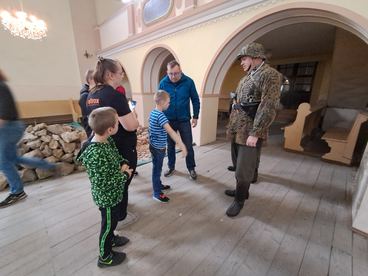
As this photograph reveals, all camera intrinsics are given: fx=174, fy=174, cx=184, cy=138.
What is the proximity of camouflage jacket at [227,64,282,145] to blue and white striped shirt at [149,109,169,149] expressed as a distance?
67 centimetres

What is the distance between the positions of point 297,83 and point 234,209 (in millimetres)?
7768

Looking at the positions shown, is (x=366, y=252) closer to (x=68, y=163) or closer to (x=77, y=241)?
(x=77, y=241)

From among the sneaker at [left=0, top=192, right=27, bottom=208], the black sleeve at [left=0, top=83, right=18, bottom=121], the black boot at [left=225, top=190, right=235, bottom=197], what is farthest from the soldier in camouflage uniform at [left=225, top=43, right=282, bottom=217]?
the sneaker at [left=0, top=192, right=27, bottom=208]

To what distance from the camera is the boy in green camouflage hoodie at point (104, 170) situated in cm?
96

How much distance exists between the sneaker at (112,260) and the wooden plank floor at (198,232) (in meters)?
0.03

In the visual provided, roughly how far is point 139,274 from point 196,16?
3941 millimetres

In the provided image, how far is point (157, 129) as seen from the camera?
161 centimetres

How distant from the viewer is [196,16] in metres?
3.35

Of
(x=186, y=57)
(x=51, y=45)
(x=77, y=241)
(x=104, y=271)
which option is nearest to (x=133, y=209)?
(x=77, y=241)

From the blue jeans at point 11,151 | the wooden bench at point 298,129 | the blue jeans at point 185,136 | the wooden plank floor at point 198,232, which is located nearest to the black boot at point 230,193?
the wooden plank floor at point 198,232

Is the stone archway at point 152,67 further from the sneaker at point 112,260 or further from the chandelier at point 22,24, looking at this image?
the sneaker at point 112,260

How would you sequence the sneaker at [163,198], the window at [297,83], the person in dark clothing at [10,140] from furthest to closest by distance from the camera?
the window at [297,83] → the sneaker at [163,198] → the person in dark clothing at [10,140]

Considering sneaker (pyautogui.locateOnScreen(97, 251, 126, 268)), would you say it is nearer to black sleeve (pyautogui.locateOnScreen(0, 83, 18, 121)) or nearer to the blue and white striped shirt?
the blue and white striped shirt

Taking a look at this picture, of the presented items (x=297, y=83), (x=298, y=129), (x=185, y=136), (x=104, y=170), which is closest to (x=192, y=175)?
(x=185, y=136)
